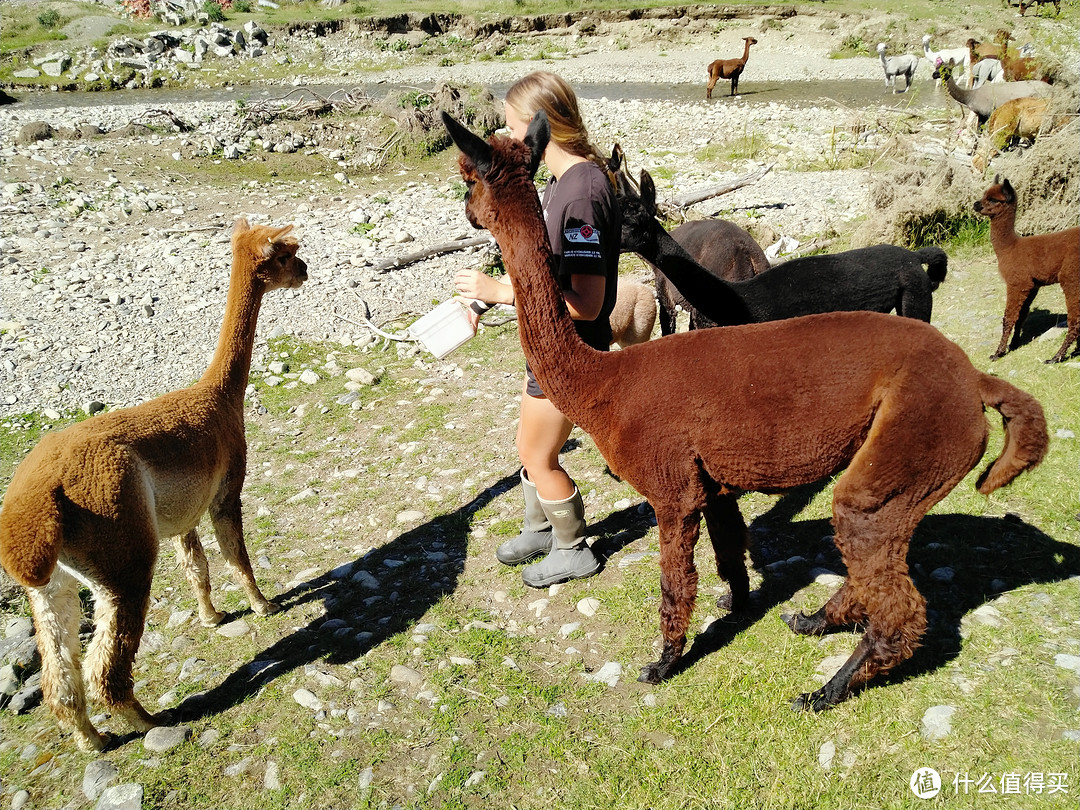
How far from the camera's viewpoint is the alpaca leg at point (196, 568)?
15.4ft

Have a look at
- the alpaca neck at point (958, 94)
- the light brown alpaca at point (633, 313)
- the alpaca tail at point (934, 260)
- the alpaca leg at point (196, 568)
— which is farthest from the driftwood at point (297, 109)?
the alpaca leg at point (196, 568)

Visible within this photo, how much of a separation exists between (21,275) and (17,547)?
9493mm

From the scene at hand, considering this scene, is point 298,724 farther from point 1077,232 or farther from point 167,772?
point 1077,232

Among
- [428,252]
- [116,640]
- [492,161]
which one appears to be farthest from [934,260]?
[428,252]

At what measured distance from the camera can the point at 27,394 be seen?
812cm

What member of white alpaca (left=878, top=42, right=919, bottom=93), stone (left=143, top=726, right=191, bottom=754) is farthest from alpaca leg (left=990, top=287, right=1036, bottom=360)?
white alpaca (left=878, top=42, right=919, bottom=93)

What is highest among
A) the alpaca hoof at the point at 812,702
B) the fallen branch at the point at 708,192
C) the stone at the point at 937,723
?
Result: the fallen branch at the point at 708,192

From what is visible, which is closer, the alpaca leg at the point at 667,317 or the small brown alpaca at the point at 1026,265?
the small brown alpaca at the point at 1026,265

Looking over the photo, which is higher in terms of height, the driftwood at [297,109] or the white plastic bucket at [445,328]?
the driftwood at [297,109]

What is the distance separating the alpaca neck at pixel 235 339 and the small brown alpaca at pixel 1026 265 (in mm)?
6544

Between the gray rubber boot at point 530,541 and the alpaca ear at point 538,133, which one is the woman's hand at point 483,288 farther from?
the gray rubber boot at point 530,541

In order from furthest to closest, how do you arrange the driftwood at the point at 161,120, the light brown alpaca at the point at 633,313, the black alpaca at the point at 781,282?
the driftwood at the point at 161,120 → the light brown alpaca at the point at 633,313 → the black alpaca at the point at 781,282

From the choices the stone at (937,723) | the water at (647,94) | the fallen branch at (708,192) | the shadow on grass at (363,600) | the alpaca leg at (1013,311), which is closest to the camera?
the stone at (937,723)

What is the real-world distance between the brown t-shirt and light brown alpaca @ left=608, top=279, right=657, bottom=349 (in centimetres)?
356
